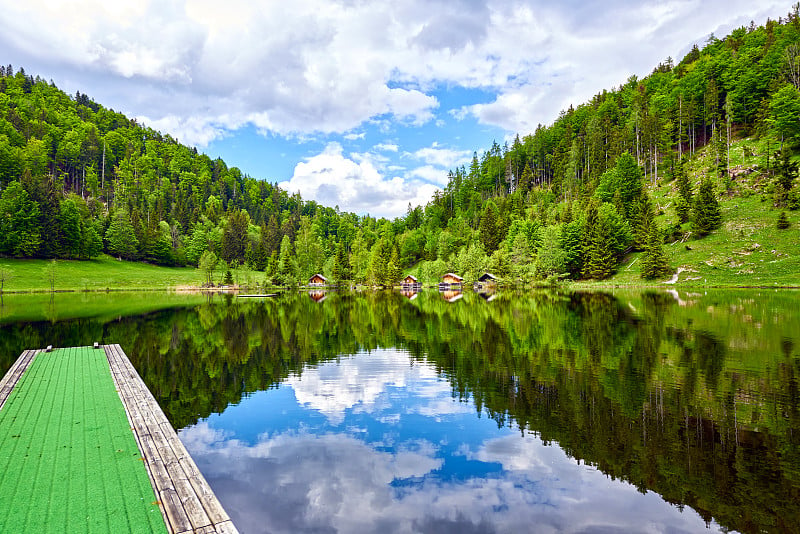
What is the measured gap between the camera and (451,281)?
116 meters

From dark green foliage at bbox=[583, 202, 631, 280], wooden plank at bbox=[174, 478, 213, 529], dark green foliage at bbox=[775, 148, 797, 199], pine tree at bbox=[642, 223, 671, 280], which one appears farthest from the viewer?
dark green foliage at bbox=[583, 202, 631, 280]

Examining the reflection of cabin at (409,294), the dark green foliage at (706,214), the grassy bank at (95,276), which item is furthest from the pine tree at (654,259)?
the grassy bank at (95,276)

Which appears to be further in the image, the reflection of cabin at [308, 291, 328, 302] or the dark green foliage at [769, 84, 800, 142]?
the dark green foliage at [769, 84, 800, 142]

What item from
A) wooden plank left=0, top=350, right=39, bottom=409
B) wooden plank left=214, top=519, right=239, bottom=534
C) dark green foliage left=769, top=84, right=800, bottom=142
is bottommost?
wooden plank left=0, top=350, right=39, bottom=409

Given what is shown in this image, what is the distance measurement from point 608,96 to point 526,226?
89388 mm

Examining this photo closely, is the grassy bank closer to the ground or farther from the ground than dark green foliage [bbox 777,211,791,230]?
closer to the ground

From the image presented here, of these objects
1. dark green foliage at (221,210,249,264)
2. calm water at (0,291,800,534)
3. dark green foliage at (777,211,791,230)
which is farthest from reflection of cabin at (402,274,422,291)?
calm water at (0,291,800,534)

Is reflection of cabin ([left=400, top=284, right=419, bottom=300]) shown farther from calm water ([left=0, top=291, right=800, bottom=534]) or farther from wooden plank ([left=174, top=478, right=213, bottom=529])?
wooden plank ([left=174, top=478, right=213, bottom=529])

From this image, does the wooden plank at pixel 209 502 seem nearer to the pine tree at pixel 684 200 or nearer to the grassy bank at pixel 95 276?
the grassy bank at pixel 95 276

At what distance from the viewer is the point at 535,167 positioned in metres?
166

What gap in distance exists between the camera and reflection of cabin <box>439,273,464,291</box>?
357ft

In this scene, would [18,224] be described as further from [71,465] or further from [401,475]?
[401,475]

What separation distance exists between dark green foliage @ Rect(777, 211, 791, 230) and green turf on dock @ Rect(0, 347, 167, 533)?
91.3 metres

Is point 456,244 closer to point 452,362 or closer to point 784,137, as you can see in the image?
point 784,137
